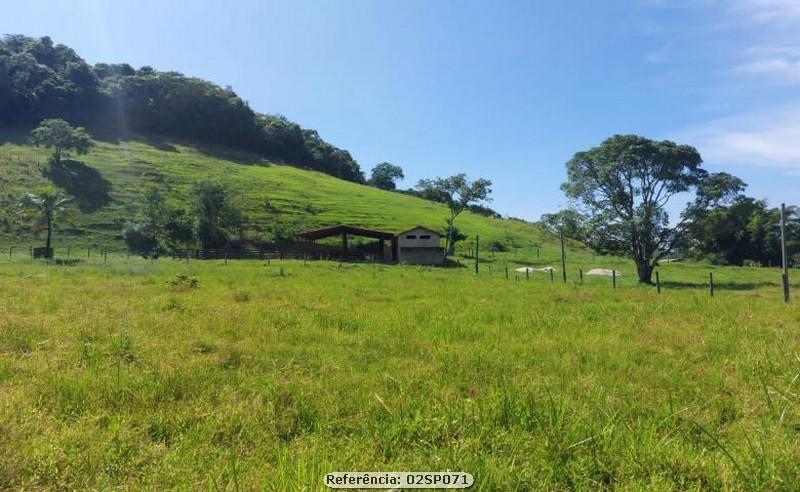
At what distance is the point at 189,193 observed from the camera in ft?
194

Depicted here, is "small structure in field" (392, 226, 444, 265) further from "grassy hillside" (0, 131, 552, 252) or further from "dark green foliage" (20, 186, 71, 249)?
"dark green foliage" (20, 186, 71, 249)

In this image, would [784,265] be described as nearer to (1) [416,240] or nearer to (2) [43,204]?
(1) [416,240]

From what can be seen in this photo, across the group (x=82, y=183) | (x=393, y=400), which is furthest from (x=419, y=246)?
(x=82, y=183)

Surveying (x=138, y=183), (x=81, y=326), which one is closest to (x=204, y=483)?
(x=81, y=326)

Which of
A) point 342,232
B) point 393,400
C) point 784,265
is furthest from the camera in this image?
point 342,232

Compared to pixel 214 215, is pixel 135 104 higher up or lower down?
higher up

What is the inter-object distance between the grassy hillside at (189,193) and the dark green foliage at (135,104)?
593 inches

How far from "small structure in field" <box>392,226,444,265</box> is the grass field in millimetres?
36028

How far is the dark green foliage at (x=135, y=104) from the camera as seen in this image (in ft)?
320

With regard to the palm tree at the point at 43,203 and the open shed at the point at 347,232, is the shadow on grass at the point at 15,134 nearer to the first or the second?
the palm tree at the point at 43,203

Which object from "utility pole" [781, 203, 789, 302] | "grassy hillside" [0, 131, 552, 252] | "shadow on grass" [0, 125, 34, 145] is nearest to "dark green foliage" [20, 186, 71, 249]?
"grassy hillside" [0, 131, 552, 252]

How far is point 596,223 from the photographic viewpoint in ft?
110

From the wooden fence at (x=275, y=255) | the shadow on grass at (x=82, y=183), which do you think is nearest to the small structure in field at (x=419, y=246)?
the wooden fence at (x=275, y=255)

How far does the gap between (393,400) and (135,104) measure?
408 feet
